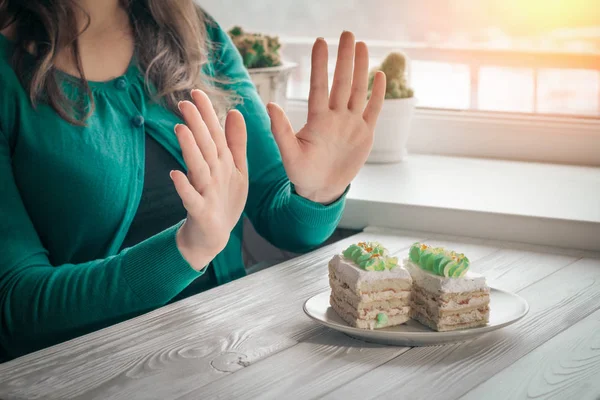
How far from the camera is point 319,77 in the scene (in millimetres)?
1232

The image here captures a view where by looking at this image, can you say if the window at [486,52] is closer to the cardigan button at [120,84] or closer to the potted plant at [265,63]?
the potted plant at [265,63]

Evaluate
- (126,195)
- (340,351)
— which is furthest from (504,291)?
(126,195)

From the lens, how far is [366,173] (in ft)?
6.52

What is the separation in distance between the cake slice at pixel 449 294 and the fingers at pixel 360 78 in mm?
297

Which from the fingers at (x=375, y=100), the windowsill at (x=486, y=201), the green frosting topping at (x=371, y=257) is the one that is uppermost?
the fingers at (x=375, y=100)

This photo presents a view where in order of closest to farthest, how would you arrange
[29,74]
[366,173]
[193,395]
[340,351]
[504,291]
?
1. [193,395]
2. [340,351]
3. [504,291]
4. [29,74]
5. [366,173]

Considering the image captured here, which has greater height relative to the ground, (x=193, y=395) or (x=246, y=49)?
(x=246, y=49)

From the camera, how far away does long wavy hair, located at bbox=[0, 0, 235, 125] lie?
1.40 m

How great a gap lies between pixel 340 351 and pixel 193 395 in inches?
8.5

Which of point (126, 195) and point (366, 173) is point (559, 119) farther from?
point (126, 195)

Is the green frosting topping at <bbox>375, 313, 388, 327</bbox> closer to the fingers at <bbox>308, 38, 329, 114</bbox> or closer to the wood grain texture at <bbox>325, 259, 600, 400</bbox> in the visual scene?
the wood grain texture at <bbox>325, 259, 600, 400</bbox>

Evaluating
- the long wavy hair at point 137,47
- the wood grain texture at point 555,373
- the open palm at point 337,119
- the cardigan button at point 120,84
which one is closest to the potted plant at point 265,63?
the long wavy hair at point 137,47

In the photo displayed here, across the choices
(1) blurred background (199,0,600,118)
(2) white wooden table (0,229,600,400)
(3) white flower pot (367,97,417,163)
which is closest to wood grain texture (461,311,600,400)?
(2) white wooden table (0,229,600,400)

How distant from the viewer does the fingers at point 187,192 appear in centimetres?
104
